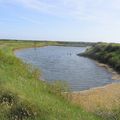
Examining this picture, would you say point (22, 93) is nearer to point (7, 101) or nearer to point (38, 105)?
point (7, 101)

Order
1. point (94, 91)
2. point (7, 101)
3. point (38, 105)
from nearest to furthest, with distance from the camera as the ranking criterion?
point (38, 105), point (7, 101), point (94, 91)

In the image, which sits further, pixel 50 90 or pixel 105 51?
pixel 105 51

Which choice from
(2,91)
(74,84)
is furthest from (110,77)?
(2,91)

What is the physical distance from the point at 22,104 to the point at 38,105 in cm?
48

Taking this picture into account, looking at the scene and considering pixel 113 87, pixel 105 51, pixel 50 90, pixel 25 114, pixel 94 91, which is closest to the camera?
pixel 25 114

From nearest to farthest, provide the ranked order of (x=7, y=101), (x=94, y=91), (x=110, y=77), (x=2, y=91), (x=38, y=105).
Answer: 1. (x=38, y=105)
2. (x=7, y=101)
3. (x=2, y=91)
4. (x=94, y=91)
5. (x=110, y=77)

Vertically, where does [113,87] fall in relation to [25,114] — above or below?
below

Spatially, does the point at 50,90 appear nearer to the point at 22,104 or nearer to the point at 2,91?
the point at 2,91

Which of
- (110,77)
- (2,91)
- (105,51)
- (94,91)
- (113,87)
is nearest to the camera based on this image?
(2,91)

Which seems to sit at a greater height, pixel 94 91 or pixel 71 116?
pixel 71 116

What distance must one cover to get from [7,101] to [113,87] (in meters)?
19.0

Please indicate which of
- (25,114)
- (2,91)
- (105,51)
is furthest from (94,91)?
(105,51)

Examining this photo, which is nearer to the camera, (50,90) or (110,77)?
(50,90)

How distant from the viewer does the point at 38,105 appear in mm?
9617
